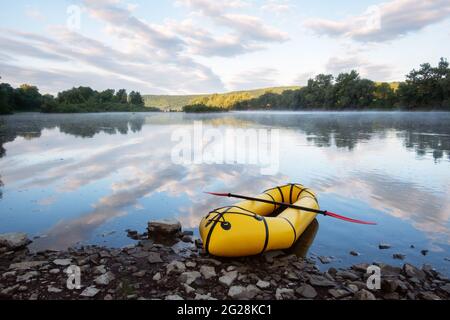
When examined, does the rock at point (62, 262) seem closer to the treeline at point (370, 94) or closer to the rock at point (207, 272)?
the rock at point (207, 272)

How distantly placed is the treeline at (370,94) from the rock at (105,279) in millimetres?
107997

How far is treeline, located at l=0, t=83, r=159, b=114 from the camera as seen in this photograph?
9031 centimetres

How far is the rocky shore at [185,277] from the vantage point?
4.37 metres

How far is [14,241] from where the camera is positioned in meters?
5.79

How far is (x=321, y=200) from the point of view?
8.94 metres

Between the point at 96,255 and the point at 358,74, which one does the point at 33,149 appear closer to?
the point at 96,255

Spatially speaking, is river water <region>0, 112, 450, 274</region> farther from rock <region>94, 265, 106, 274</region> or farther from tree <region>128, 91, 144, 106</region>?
tree <region>128, 91, 144, 106</region>

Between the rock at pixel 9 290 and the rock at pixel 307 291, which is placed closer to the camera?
the rock at pixel 9 290

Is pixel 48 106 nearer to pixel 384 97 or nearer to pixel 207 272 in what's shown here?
pixel 207 272

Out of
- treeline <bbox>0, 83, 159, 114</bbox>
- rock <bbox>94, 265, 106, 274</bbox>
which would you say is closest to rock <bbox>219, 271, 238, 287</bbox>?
rock <bbox>94, 265, 106, 274</bbox>

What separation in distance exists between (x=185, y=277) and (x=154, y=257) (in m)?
0.98

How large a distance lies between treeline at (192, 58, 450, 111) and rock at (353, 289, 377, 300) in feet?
348

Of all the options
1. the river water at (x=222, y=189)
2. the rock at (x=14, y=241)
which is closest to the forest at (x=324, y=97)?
the river water at (x=222, y=189)

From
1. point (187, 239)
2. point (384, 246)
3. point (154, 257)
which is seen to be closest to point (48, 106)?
point (187, 239)
